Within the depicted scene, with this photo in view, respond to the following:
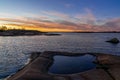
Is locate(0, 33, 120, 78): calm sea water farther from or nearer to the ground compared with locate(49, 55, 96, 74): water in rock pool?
nearer to the ground

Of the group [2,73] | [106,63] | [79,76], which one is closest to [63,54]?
[106,63]

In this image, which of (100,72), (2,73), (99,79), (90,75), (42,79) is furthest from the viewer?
(2,73)

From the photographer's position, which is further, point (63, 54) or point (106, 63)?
point (63, 54)

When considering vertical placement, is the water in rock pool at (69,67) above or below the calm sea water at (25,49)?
above

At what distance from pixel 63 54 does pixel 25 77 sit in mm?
24372

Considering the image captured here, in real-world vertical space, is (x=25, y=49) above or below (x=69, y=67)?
below

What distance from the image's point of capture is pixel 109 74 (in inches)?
941

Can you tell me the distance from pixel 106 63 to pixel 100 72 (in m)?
6.49

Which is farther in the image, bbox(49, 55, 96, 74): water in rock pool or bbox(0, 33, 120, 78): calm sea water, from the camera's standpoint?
bbox(0, 33, 120, 78): calm sea water

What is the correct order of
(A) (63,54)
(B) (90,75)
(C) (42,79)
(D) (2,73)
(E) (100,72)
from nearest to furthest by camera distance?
1. (C) (42,79)
2. (B) (90,75)
3. (E) (100,72)
4. (D) (2,73)
5. (A) (63,54)

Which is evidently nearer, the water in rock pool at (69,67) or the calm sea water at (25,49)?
the water in rock pool at (69,67)

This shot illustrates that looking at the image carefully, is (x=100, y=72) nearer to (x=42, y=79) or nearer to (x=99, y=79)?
(x=99, y=79)

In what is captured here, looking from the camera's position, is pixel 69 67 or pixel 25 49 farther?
pixel 25 49

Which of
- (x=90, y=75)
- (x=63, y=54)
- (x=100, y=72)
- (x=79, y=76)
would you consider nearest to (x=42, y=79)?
(x=79, y=76)
